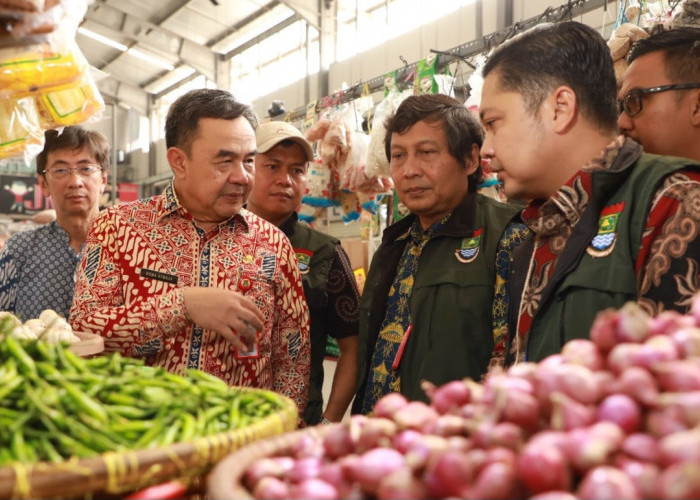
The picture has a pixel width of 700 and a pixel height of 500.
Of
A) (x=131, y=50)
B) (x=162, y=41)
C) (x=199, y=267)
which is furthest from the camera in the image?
(x=131, y=50)

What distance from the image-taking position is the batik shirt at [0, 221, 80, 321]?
9.66ft

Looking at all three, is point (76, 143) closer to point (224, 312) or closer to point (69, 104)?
point (69, 104)

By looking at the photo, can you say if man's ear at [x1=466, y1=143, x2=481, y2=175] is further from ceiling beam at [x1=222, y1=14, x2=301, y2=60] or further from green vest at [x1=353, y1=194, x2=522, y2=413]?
ceiling beam at [x1=222, y1=14, x2=301, y2=60]

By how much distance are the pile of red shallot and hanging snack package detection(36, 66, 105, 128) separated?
140 centimetres

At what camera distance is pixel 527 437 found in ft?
2.80

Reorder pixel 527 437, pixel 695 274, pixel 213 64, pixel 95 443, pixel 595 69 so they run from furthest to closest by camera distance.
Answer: pixel 213 64, pixel 595 69, pixel 695 274, pixel 95 443, pixel 527 437

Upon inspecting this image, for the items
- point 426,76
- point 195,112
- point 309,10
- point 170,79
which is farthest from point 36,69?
point 170,79

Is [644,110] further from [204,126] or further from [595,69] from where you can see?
[204,126]

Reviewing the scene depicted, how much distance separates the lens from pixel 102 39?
13.4 m

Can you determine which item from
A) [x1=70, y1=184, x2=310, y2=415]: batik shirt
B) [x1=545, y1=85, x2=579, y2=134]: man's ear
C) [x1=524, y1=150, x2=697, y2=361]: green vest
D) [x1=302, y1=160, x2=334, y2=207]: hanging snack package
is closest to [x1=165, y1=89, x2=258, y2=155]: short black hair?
[x1=70, y1=184, x2=310, y2=415]: batik shirt

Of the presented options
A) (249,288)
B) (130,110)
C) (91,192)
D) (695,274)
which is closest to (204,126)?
(249,288)

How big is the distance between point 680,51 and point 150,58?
1339cm

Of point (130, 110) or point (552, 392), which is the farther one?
point (130, 110)

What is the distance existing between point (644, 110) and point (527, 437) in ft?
5.33
